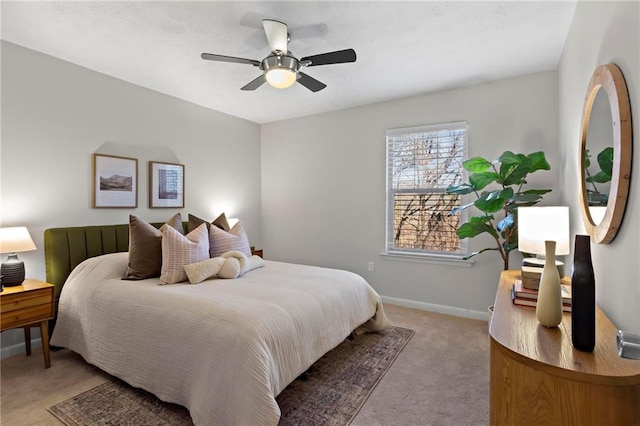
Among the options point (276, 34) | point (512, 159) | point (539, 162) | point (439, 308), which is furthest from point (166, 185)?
point (539, 162)

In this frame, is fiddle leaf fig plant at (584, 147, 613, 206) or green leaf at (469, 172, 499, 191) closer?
fiddle leaf fig plant at (584, 147, 613, 206)

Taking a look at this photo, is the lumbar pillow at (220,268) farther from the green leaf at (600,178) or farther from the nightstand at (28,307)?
the green leaf at (600,178)

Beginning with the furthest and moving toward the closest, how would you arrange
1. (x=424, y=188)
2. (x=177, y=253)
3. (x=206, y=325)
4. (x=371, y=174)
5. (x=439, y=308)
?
(x=371, y=174)
(x=424, y=188)
(x=439, y=308)
(x=177, y=253)
(x=206, y=325)

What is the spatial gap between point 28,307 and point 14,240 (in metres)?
0.50

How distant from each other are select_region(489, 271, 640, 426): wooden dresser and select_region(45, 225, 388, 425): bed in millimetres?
1067

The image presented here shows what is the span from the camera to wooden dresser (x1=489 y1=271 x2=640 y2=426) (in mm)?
925

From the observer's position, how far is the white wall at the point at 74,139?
2654mm

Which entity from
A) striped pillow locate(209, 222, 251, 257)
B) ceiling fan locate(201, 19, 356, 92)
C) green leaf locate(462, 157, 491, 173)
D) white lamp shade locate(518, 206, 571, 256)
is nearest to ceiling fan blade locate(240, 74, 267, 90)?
ceiling fan locate(201, 19, 356, 92)

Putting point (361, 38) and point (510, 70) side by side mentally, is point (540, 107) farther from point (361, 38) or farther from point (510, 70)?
point (361, 38)

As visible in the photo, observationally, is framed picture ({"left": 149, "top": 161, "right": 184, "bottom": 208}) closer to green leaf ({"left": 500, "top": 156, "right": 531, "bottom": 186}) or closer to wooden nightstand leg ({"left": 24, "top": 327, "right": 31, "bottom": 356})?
wooden nightstand leg ({"left": 24, "top": 327, "right": 31, "bottom": 356})


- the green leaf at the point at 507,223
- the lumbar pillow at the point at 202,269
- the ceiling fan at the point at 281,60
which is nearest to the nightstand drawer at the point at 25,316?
the lumbar pillow at the point at 202,269

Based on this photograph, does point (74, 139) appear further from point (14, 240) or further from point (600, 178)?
point (600, 178)

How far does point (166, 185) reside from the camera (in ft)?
12.3

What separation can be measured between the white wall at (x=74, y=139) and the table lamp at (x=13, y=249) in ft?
1.01
